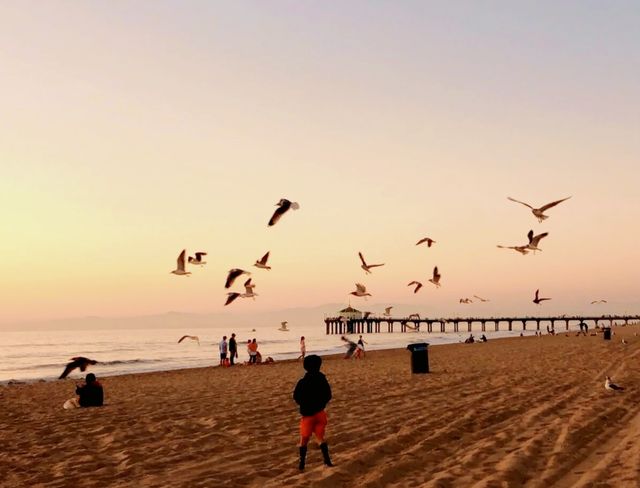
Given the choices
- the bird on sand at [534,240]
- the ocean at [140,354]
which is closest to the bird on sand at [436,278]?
the bird on sand at [534,240]

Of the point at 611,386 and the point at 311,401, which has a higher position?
the point at 311,401

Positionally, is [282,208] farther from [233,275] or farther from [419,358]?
[419,358]

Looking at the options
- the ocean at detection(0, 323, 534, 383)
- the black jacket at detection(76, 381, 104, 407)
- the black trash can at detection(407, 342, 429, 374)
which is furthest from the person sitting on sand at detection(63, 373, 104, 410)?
the ocean at detection(0, 323, 534, 383)

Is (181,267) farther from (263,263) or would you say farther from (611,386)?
(611,386)

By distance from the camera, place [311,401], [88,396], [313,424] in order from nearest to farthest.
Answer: [311,401] → [313,424] → [88,396]

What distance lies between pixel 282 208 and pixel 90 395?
7.05 m

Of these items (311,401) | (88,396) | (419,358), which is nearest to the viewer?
(311,401)

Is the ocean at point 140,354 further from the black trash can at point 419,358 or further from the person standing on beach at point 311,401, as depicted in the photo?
the person standing on beach at point 311,401

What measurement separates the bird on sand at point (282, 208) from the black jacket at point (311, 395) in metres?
5.77

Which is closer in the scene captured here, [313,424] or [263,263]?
[313,424]

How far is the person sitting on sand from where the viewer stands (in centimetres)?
1603

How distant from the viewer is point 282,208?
1395 centimetres

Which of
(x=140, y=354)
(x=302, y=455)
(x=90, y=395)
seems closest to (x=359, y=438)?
(x=302, y=455)

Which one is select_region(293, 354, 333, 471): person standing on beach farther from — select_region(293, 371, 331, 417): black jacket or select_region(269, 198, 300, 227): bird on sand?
select_region(269, 198, 300, 227): bird on sand
